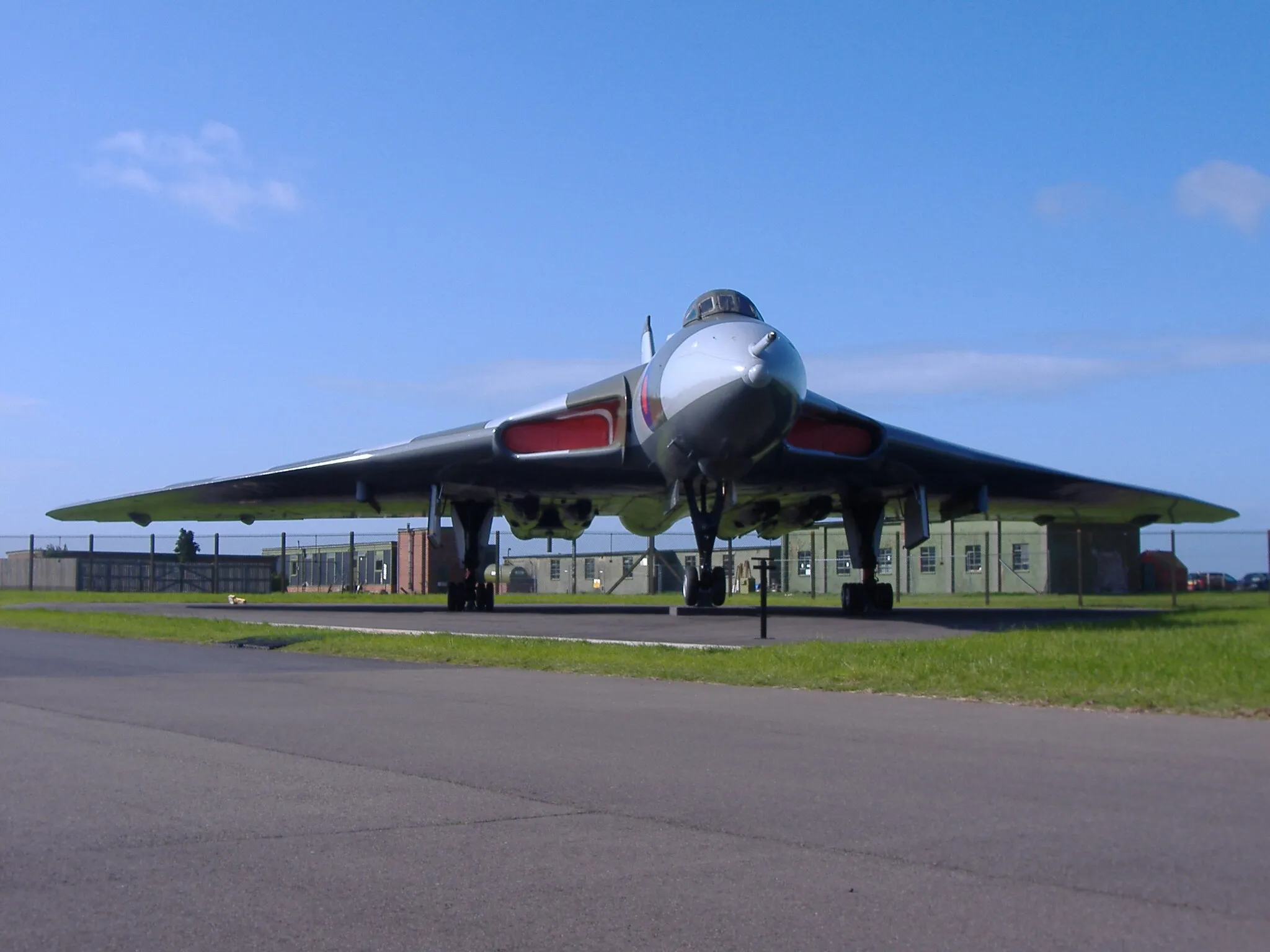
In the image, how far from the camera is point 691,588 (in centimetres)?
1984

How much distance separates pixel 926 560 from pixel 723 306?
2518cm

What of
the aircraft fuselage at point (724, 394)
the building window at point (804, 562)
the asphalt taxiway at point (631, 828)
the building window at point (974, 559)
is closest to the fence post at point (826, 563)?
the building window at point (804, 562)

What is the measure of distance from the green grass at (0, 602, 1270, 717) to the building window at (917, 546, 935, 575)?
980 inches

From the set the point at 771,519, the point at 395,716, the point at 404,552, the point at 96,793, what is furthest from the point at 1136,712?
the point at 404,552

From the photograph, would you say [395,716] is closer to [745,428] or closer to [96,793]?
[96,793]

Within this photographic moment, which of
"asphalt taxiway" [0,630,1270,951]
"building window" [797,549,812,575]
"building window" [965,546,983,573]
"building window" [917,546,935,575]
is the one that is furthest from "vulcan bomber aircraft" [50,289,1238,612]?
"building window" [797,549,812,575]

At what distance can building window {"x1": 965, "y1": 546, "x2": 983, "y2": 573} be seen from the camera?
41.7 meters

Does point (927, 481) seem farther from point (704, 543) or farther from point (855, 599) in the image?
point (704, 543)

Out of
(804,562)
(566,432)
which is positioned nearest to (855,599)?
(566,432)

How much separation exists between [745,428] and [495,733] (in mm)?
10511

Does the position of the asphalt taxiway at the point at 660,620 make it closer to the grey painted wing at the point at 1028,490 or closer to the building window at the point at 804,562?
the grey painted wing at the point at 1028,490

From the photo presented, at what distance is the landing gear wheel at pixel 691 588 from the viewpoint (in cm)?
1961

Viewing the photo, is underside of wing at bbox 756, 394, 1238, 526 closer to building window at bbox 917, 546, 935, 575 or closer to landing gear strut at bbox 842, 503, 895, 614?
landing gear strut at bbox 842, 503, 895, 614

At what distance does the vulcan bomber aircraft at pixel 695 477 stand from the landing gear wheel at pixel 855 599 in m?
0.05
